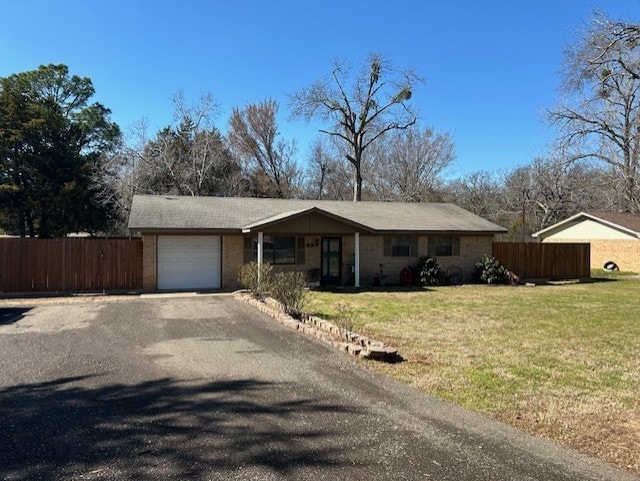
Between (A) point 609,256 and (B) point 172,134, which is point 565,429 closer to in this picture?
(A) point 609,256

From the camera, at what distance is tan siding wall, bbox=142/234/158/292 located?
16438mm

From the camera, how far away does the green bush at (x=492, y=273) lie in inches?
802

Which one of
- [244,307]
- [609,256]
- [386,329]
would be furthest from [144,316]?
[609,256]

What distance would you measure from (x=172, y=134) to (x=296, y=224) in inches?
799

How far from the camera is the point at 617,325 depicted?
1027 cm

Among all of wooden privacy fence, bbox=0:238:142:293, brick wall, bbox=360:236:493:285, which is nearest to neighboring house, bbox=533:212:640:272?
brick wall, bbox=360:236:493:285

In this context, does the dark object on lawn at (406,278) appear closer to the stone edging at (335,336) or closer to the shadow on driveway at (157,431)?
the stone edging at (335,336)

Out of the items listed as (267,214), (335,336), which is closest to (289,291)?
(335,336)

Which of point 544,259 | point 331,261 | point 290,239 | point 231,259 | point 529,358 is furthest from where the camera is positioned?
point 544,259

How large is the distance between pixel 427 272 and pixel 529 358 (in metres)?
12.4

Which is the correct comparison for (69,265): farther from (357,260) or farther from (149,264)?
(357,260)

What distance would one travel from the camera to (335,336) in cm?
803

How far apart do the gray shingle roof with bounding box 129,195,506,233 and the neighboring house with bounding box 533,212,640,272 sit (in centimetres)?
1139

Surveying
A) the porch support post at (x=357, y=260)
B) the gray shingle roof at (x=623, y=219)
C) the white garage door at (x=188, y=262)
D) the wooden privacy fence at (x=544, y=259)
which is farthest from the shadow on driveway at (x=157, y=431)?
the gray shingle roof at (x=623, y=219)
